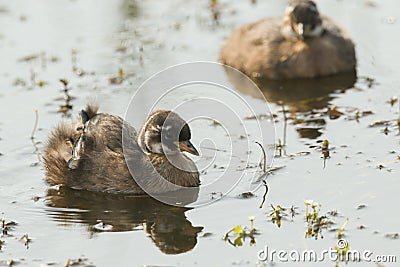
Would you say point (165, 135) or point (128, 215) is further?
point (165, 135)

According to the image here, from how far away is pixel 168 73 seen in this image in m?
12.6

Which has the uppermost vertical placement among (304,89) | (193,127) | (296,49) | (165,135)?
(296,49)

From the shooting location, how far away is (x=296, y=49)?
12828 millimetres

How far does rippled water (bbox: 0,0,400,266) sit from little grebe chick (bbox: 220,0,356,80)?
24cm

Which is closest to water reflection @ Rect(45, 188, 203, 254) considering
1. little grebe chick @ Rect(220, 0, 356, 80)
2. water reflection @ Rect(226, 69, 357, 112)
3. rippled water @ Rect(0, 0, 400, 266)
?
rippled water @ Rect(0, 0, 400, 266)

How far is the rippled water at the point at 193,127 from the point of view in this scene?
26.6 ft

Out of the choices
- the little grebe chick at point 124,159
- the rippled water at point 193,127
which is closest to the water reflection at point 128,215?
the rippled water at point 193,127

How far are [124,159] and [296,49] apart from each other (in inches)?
165

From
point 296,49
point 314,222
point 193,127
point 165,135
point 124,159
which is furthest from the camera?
point 296,49

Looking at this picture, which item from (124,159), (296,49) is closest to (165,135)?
(124,159)

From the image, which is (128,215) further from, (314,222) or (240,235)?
(314,222)

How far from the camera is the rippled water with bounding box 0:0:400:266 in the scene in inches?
319

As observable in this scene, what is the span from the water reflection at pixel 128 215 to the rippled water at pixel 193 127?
0.02m

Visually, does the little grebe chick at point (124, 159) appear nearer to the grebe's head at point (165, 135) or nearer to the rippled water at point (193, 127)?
the grebe's head at point (165, 135)
